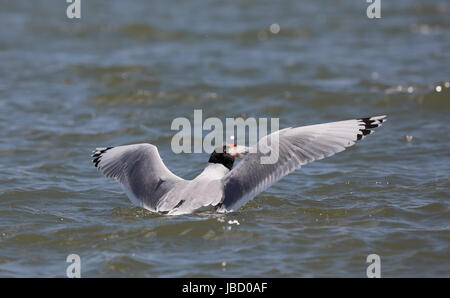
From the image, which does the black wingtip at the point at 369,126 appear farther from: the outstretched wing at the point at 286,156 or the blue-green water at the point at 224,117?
the blue-green water at the point at 224,117

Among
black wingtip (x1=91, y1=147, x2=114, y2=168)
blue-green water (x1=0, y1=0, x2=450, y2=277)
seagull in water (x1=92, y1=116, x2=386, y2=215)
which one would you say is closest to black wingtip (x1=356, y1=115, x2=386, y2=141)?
seagull in water (x1=92, y1=116, x2=386, y2=215)

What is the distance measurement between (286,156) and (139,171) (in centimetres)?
132

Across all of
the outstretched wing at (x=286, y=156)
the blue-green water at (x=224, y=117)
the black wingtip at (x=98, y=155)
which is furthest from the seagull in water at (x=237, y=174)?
the black wingtip at (x=98, y=155)

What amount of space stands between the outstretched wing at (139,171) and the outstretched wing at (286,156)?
563 millimetres

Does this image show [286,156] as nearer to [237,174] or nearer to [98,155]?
[237,174]

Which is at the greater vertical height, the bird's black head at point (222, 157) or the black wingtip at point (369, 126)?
the black wingtip at point (369, 126)

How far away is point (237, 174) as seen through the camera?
6.69 meters

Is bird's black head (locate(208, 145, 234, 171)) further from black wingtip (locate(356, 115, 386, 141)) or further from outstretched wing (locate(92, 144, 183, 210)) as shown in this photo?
black wingtip (locate(356, 115, 386, 141))

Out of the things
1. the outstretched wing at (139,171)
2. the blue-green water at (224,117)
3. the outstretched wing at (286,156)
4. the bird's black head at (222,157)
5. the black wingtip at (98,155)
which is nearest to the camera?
the blue-green water at (224,117)

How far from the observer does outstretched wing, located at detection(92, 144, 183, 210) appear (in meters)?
6.89

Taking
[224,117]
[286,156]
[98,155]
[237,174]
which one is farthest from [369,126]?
[224,117]

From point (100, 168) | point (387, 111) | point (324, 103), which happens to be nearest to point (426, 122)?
point (387, 111)

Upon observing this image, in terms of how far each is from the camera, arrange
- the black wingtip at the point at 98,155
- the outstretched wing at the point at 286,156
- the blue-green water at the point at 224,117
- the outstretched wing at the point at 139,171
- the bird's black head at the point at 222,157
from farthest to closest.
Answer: the black wingtip at the point at 98,155 < the bird's black head at the point at 222,157 < the outstretched wing at the point at 139,171 < the outstretched wing at the point at 286,156 < the blue-green water at the point at 224,117

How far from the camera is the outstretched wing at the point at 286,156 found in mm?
6621
